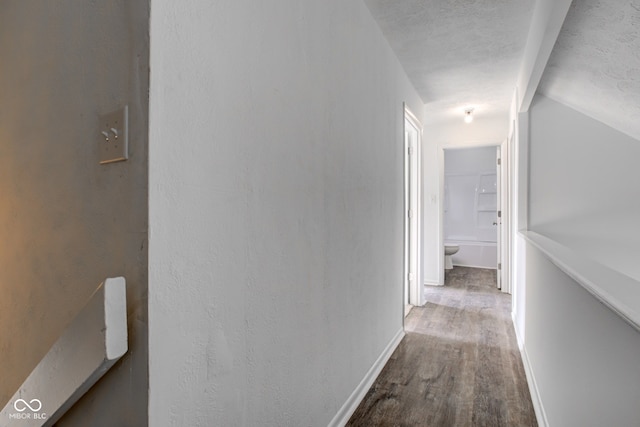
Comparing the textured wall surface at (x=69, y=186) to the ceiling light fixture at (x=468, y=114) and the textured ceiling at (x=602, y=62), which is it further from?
the ceiling light fixture at (x=468, y=114)

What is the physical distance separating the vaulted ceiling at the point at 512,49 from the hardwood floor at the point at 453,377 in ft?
5.44

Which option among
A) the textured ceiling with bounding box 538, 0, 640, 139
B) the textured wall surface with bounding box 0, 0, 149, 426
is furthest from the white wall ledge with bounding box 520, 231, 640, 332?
the textured wall surface with bounding box 0, 0, 149, 426

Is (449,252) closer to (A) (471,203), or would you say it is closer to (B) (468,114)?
(A) (471,203)

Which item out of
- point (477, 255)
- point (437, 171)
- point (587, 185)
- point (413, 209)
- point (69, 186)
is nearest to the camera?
point (69, 186)

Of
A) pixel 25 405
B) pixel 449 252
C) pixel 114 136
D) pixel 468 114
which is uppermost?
pixel 468 114

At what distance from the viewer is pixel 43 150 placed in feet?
3.34

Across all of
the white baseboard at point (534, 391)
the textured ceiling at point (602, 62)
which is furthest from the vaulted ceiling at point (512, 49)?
the white baseboard at point (534, 391)

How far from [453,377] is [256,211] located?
6.40ft

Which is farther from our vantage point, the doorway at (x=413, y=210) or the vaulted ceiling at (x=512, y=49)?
the doorway at (x=413, y=210)

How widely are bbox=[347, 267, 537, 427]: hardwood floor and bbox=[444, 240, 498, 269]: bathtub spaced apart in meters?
2.78

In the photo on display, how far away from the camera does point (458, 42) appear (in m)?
2.54

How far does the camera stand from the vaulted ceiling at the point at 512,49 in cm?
139

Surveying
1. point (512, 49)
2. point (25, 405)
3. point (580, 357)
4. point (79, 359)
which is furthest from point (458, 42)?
point (25, 405)

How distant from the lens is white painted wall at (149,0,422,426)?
2.70ft
